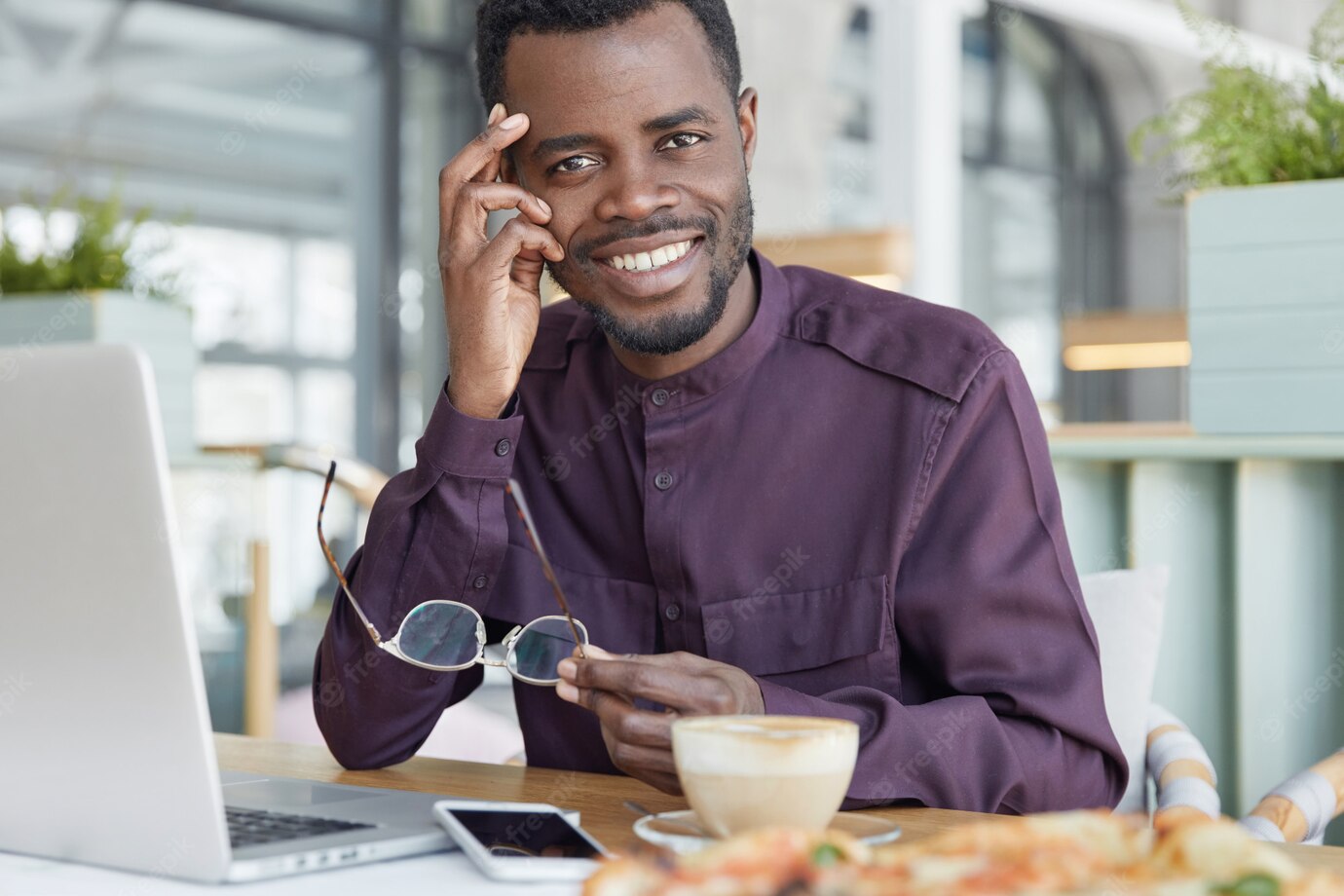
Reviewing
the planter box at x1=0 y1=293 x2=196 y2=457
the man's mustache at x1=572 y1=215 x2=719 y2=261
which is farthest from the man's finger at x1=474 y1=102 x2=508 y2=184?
the planter box at x1=0 y1=293 x2=196 y2=457

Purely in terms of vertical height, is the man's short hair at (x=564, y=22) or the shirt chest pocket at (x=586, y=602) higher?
the man's short hair at (x=564, y=22)

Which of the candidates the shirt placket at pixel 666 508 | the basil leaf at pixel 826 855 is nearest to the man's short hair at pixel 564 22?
the shirt placket at pixel 666 508

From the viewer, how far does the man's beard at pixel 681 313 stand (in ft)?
4.70

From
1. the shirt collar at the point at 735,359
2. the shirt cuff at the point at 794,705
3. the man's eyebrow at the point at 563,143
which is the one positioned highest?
the man's eyebrow at the point at 563,143

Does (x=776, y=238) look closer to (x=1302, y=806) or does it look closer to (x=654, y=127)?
(x=654, y=127)

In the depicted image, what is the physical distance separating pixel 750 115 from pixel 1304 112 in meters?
0.70

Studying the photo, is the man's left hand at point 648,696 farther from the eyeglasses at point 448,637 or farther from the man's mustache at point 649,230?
the man's mustache at point 649,230

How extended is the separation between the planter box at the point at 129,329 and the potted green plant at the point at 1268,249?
84.6 inches

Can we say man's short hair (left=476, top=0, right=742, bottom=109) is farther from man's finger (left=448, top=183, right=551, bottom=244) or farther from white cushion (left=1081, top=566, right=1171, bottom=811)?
white cushion (left=1081, top=566, right=1171, bottom=811)

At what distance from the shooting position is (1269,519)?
1760 millimetres

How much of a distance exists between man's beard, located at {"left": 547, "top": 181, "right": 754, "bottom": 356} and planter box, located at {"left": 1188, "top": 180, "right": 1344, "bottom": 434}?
646 mm

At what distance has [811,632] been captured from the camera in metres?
1.32

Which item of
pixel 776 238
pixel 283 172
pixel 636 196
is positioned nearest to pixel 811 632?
pixel 636 196

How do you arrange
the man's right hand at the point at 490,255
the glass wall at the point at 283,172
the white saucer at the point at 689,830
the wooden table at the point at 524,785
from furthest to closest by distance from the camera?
the glass wall at the point at 283,172 < the man's right hand at the point at 490,255 < the wooden table at the point at 524,785 < the white saucer at the point at 689,830
